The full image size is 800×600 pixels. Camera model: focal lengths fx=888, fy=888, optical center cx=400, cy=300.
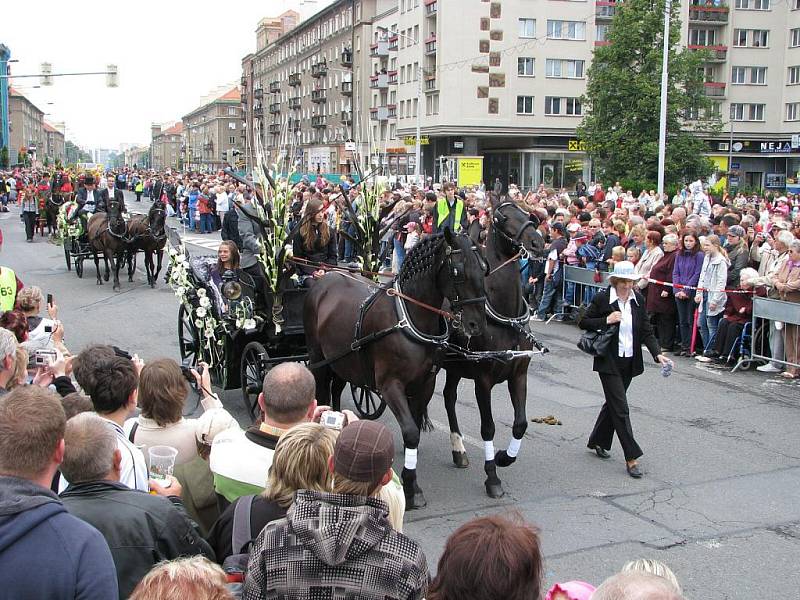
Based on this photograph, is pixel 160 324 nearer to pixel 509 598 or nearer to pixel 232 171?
pixel 232 171

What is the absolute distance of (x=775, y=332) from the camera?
12.6m

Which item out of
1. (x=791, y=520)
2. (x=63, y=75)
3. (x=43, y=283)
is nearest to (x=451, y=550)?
Result: (x=791, y=520)

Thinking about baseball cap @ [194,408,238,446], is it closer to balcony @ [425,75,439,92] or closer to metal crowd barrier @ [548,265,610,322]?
metal crowd barrier @ [548,265,610,322]

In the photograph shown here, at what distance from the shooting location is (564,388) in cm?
1191

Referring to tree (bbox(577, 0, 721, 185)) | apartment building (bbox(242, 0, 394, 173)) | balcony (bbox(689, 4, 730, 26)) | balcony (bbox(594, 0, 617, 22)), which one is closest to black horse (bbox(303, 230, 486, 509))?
tree (bbox(577, 0, 721, 185))

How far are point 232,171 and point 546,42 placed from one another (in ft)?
190

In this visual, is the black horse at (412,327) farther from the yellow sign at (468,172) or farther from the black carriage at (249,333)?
the yellow sign at (468,172)

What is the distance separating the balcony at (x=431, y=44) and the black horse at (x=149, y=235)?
150ft

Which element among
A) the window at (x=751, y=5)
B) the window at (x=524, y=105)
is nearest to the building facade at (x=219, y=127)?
the window at (x=524, y=105)

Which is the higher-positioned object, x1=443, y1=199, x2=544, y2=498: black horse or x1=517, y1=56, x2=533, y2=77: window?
x1=517, y1=56, x2=533, y2=77: window

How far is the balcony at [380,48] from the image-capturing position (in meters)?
73.6

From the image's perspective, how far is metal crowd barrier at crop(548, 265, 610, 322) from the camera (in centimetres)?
1645

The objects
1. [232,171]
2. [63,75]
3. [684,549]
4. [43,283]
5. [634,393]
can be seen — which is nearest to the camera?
[684,549]

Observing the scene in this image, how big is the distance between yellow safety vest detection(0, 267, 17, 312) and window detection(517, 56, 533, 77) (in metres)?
58.5
